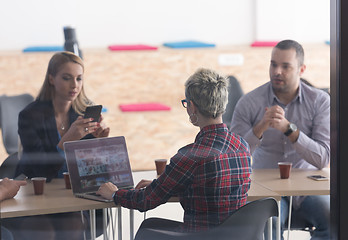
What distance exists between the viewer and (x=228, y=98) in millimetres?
2033

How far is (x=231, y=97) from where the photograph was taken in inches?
81.6

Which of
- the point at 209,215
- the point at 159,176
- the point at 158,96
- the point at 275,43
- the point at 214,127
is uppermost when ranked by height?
the point at 275,43

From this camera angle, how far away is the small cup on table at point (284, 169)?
229 cm

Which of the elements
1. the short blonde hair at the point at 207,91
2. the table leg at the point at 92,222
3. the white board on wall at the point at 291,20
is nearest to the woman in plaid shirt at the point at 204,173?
the short blonde hair at the point at 207,91

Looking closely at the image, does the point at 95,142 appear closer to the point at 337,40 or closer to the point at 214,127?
the point at 214,127

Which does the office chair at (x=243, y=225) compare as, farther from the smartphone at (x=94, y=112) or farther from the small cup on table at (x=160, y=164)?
the smartphone at (x=94, y=112)

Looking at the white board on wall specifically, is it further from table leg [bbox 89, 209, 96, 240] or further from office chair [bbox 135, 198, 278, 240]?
table leg [bbox 89, 209, 96, 240]

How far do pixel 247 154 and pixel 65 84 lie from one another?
0.71 metres

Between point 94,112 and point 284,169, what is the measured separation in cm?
A: 87

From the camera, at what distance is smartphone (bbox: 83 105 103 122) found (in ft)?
6.28

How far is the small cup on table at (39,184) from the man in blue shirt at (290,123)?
0.76m

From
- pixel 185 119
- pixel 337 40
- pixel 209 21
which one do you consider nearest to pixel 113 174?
pixel 185 119

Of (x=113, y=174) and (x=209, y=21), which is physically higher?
(x=209, y=21)

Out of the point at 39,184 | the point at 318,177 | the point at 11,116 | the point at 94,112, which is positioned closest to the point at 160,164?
the point at 94,112
